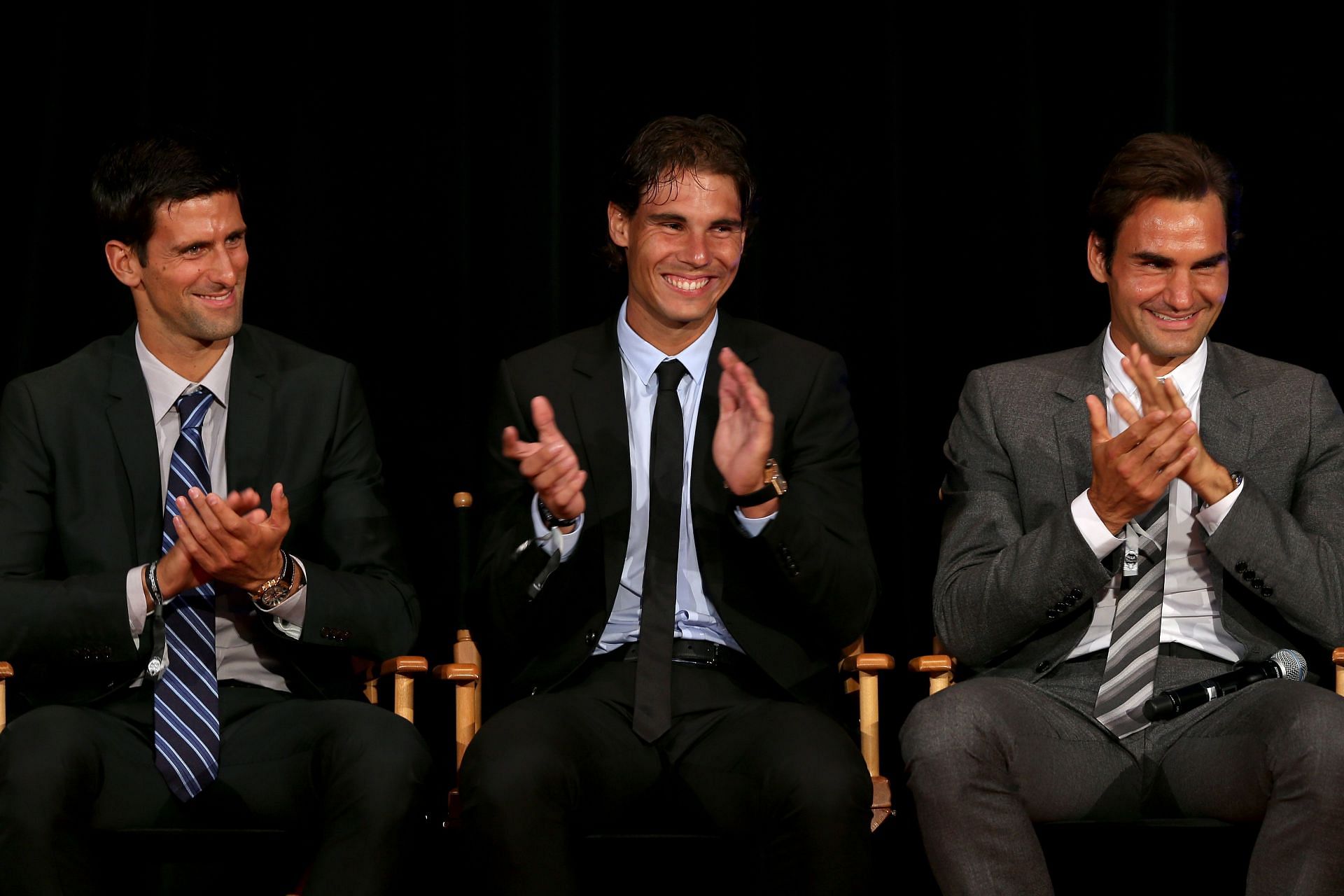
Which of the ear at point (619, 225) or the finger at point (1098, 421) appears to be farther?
the ear at point (619, 225)

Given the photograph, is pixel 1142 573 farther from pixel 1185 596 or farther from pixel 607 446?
pixel 607 446

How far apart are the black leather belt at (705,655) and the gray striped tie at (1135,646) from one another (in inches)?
25.5

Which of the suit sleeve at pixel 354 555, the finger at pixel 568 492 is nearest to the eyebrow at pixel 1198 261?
the finger at pixel 568 492

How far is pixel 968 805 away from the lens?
2.48 metres

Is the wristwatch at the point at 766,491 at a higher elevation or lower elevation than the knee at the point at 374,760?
higher

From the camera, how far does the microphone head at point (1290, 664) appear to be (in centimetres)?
271

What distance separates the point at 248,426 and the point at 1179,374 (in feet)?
5.75

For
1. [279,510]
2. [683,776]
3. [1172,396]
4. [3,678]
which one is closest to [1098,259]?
[1172,396]

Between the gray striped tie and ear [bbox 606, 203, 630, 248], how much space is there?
3.80 ft

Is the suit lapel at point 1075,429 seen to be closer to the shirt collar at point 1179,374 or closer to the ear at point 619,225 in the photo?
the shirt collar at point 1179,374

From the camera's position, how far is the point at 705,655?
288 cm

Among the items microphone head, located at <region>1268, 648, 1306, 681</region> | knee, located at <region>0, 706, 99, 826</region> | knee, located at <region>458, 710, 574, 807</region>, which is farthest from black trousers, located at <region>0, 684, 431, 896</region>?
microphone head, located at <region>1268, 648, 1306, 681</region>

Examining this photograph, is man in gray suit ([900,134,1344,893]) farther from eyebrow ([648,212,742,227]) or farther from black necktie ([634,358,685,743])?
eyebrow ([648,212,742,227])

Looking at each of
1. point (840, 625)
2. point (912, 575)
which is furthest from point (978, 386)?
point (912, 575)
